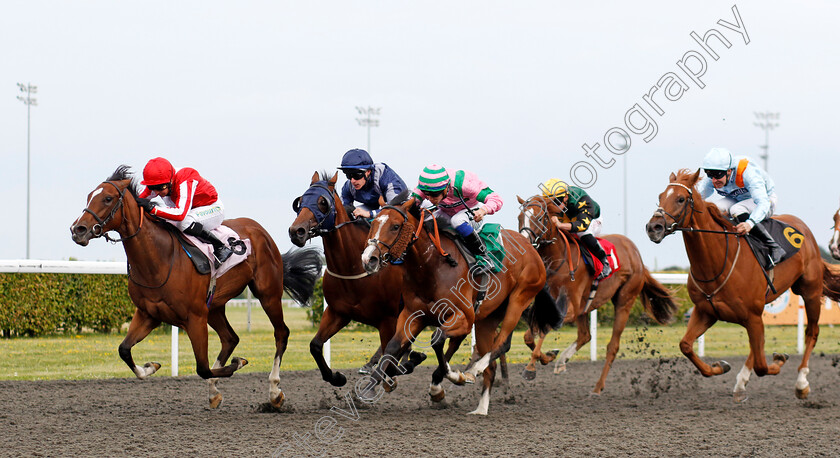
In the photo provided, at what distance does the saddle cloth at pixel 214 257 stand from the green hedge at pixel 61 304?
4978 millimetres

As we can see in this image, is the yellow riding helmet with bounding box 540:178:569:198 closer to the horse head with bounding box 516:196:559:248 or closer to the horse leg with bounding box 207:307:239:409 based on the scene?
the horse head with bounding box 516:196:559:248

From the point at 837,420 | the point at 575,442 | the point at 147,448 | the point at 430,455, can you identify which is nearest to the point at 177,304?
the point at 147,448

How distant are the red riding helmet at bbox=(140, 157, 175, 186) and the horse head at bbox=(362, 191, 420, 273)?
175cm

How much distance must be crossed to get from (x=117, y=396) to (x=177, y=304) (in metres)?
1.80

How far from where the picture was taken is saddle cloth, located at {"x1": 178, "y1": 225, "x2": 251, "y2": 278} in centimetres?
577

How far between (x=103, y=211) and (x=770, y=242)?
4.94 m

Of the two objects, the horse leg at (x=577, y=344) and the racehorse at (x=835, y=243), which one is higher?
the racehorse at (x=835, y=243)

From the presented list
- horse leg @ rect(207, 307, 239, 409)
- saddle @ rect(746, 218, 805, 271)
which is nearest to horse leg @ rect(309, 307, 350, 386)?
horse leg @ rect(207, 307, 239, 409)

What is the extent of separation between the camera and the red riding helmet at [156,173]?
227 inches

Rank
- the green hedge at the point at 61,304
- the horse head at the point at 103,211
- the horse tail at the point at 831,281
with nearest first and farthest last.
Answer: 1. the horse head at the point at 103,211
2. the horse tail at the point at 831,281
3. the green hedge at the point at 61,304

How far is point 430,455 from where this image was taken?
4.41 metres

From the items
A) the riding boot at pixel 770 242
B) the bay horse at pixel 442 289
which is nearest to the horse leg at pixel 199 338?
the bay horse at pixel 442 289

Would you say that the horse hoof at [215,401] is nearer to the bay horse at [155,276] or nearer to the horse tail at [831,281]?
the bay horse at [155,276]

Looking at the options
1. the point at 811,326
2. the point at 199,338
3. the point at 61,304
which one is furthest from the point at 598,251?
the point at 61,304
